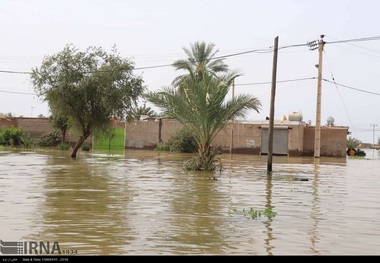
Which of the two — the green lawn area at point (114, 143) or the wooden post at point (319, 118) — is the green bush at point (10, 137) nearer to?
the green lawn area at point (114, 143)

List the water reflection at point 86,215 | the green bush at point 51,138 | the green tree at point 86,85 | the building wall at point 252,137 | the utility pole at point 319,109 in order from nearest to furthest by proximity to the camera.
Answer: the water reflection at point 86,215 → the green tree at point 86,85 → the utility pole at point 319,109 → the building wall at point 252,137 → the green bush at point 51,138

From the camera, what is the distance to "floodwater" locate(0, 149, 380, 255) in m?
6.85

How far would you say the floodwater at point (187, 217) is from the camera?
6852 mm

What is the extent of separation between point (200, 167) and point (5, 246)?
49.1ft

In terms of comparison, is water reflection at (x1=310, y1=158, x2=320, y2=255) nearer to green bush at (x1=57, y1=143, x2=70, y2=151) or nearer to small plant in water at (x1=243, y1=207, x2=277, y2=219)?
small plant in water at (x1=243, y1=207, x2=277, y2=219)

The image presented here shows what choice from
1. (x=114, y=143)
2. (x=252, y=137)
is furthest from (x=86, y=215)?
(x=114, y=143)

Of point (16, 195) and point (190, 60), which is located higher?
point (190, 60)

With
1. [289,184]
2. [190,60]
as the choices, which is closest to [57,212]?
[289,184]

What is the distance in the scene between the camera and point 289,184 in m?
16.2

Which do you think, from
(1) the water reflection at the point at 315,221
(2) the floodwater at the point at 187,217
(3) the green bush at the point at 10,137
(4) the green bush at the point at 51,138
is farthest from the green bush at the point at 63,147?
(1) the water reflection at the point at 315,221

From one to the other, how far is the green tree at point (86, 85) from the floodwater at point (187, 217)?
13838mm

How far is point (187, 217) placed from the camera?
918cm

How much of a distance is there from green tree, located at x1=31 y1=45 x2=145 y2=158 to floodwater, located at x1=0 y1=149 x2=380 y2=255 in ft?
45.4
